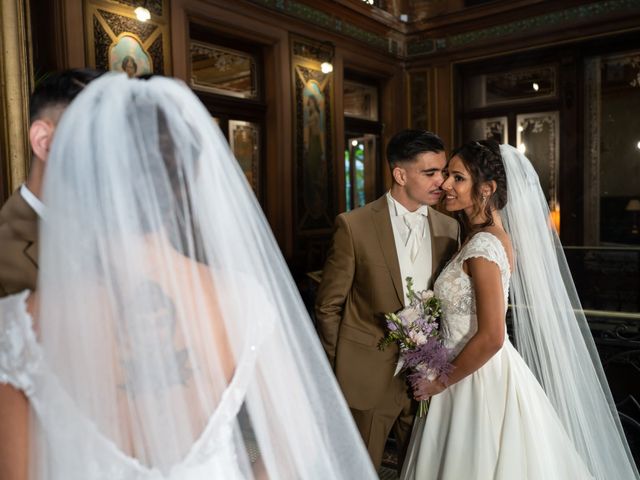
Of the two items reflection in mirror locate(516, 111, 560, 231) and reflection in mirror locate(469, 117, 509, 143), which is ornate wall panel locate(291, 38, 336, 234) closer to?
reflection in mirror locate(469, 117, 509, 143)

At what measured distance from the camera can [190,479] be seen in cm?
94

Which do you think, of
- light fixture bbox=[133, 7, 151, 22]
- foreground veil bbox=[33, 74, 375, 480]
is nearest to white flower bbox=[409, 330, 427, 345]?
foreground veil bbox=[33, 74, 375, 480]

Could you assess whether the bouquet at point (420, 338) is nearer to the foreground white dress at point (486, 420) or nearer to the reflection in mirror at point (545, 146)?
the foreground white dress at point (486, 420)

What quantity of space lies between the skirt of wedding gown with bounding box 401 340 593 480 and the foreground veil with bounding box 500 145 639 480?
21 cm

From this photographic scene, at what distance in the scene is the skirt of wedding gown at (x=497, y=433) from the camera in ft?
6.12

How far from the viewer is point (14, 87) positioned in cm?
357

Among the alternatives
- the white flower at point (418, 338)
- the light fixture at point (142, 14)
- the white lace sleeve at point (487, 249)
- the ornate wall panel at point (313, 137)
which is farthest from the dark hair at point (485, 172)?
the ornate wall panel at point (313, 137)

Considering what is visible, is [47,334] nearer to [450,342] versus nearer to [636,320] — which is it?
[450,342]

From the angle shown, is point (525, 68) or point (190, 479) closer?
point (190, 479)

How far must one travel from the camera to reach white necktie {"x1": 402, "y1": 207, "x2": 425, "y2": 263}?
2301 mm

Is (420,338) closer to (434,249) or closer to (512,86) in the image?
(434,249)

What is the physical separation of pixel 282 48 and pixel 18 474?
5553 millimetres

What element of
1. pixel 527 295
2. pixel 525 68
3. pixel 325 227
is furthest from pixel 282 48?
pixel 527 295

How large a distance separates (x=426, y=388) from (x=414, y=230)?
2.22 feet
